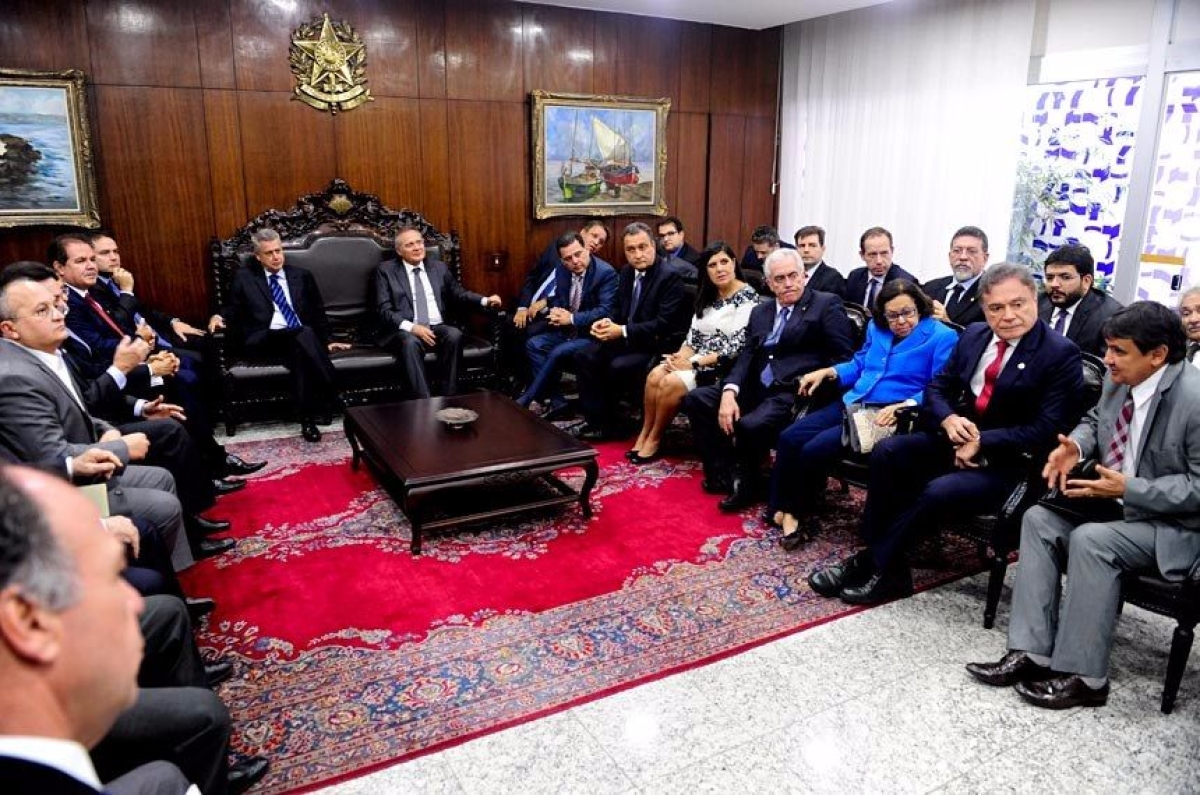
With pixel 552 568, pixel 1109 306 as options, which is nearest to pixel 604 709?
pixel 552 568

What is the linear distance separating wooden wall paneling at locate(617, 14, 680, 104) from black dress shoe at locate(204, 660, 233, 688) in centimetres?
574

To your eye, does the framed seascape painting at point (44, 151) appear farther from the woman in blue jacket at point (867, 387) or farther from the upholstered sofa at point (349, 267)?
the woman in blue jacket at point (867, 387)

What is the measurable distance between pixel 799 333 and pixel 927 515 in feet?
4.51

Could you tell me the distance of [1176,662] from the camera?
2.49 meters

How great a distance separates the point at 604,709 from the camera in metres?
2.56

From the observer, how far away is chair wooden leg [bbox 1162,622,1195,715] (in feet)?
8.04

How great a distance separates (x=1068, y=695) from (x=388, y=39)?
19.3 feet

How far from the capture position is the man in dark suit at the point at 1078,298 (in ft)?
13.1

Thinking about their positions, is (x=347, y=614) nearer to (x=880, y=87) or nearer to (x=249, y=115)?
(x=249, y=115)

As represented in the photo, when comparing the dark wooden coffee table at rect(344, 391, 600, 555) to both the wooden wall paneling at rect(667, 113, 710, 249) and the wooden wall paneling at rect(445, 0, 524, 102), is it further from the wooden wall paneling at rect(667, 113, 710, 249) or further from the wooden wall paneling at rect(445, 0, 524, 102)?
the wooden wall paneling at rect(667, 113, 710, 249)

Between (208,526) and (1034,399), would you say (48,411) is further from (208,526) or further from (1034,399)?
(1034,399)

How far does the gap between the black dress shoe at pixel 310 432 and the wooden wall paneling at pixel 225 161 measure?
166 centimetres

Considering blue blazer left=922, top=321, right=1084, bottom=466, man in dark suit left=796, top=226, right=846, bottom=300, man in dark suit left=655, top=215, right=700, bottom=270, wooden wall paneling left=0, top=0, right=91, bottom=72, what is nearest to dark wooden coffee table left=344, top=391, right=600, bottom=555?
blue blazer left=922, top=321, right=1084, bottom=466

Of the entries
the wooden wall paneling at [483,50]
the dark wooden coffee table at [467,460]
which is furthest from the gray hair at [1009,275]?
the wooden wall paneling at [483,50]
